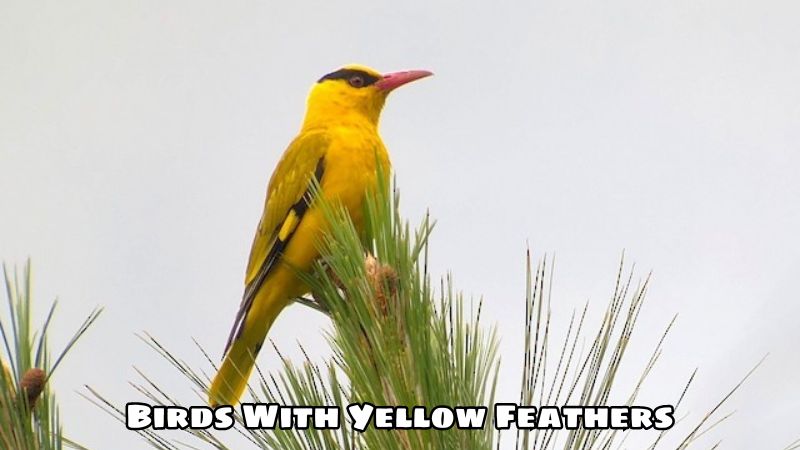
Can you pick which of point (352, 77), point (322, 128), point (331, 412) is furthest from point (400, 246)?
point (352, 77)

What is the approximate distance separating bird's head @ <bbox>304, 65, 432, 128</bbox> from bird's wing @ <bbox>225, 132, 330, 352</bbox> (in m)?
0.46

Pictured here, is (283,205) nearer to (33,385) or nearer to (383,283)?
(383,283)

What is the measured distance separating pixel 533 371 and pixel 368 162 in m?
2.37

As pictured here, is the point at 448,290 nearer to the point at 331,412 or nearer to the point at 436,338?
the point at 436,338

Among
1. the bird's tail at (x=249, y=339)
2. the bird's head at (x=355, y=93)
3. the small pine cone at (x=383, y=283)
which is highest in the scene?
the bird's head at (x=355, y=93)

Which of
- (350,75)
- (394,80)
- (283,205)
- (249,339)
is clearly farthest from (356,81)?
(249,339)

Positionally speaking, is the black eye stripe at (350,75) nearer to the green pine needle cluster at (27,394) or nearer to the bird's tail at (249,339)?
the bird's tail at (249,339)

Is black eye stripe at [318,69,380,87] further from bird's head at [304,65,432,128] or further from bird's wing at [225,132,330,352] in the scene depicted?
bird's wing at [225,132,330,352]

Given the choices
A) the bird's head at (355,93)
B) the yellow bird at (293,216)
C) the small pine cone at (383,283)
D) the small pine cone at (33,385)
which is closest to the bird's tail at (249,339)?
the yellow bird at (293,216)

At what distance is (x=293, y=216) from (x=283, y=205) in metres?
0.12

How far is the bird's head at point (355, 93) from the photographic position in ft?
16.6

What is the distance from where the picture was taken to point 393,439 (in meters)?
2.02

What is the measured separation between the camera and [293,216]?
429cm

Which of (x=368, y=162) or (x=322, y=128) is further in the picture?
(x=322, y=128)
